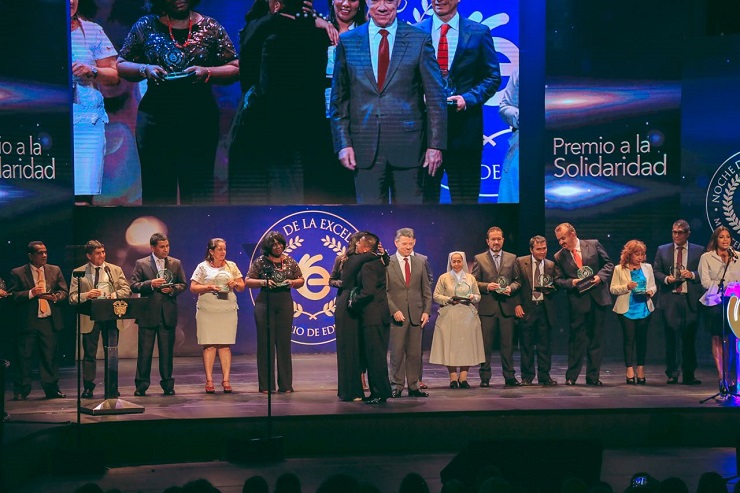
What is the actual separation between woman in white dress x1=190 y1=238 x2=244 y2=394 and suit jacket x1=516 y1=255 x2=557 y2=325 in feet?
9.21

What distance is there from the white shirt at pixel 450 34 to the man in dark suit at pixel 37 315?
5.60 meters

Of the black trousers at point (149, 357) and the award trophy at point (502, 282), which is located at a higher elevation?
the award trophy at point (502, 282)

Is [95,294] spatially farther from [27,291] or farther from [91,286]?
[27,291]

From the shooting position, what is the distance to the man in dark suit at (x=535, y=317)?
1150cm

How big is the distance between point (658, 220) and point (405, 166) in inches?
125

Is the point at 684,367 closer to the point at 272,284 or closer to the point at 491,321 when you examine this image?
the point at 491,321

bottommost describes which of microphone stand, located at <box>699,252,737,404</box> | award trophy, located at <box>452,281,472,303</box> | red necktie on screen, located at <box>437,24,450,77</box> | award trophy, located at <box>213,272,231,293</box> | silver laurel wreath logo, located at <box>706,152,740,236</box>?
microphone stand, located at <box>699,252,737,404</box>

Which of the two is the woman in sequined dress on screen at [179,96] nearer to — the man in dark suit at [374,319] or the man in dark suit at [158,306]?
the man in dark suit at [158,306]

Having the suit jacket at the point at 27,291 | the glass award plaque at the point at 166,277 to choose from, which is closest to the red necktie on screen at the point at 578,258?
the glass award plaque at the point at 166,277

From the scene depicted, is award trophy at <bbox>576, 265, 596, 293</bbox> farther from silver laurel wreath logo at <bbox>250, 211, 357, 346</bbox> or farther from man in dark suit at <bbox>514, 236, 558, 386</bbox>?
silver laurel wreath logo at <bbox>250, 211, 357, 346</bbox>

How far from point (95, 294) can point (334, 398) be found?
240 cm

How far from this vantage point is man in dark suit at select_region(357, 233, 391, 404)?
411 inches

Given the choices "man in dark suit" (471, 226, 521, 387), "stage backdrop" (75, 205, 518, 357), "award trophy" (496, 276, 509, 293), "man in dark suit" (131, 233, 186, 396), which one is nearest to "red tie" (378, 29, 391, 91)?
"stage backdrop" (75, 205, 518, 357)

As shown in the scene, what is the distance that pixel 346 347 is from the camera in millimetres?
10648
